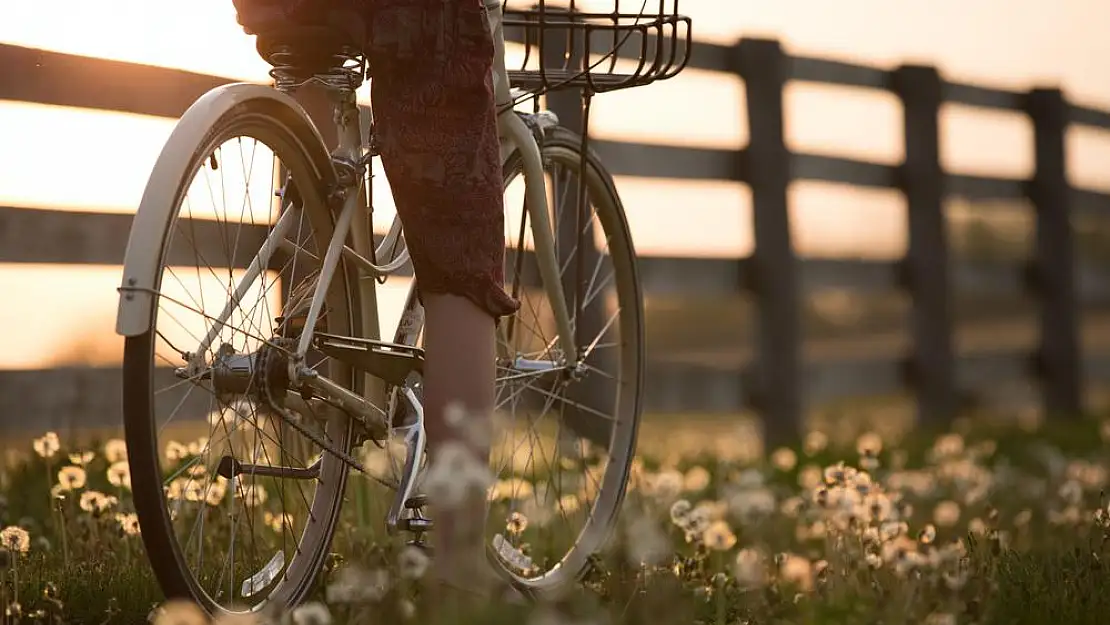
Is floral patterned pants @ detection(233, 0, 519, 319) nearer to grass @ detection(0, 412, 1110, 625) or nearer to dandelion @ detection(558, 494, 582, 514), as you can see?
grass @ detection(0, 412, 1110, 625)

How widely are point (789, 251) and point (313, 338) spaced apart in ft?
14.5

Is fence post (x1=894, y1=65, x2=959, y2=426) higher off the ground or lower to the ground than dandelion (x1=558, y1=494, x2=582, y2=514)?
higher

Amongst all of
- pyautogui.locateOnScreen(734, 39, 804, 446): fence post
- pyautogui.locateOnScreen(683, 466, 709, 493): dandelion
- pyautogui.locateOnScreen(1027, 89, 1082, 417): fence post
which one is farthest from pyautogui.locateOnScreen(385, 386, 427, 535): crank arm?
pyautogui.locateOnScreen(1027, 89, 1082, 417): fence post

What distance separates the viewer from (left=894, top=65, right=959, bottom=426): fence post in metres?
7.32

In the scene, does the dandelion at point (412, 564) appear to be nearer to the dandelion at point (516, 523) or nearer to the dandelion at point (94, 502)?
the dandelion at point (516, 523)

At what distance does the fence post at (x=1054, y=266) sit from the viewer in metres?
8.41

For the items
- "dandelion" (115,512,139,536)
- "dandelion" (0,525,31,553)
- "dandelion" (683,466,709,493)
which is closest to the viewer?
"dandelion" (0,525,31,553)

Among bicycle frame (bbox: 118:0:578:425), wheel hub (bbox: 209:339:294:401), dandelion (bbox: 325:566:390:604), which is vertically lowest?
dandelion (bbox: 325:566:390:604)

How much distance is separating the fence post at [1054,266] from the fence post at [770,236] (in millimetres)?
2747

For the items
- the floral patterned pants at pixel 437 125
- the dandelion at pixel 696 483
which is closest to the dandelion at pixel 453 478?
the floral patterned pants at pixel 437 125

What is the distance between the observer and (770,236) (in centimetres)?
626

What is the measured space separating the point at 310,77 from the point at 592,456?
1.54m

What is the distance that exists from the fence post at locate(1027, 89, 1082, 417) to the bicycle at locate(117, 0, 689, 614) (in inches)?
236

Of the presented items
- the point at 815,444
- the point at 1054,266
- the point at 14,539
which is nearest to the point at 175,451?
the point at 14,539
